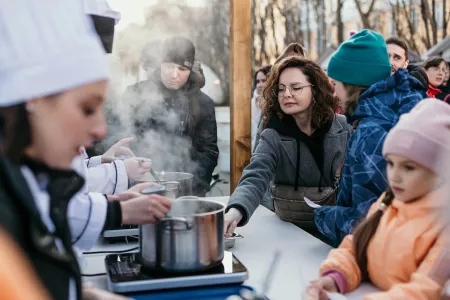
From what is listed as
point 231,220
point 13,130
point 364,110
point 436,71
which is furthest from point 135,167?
point 436,71

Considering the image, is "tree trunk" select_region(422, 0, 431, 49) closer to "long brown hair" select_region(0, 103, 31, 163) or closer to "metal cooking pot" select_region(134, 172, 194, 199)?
"metal cooking pot" select_region(134, 172, 194, 199)

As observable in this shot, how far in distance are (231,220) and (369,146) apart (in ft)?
1.88

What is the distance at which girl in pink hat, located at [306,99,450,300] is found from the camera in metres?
0.98

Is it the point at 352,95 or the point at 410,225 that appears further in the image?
the point at 352,95

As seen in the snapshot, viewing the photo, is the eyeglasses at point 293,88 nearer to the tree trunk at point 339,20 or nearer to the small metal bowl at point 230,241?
the small metal bowl at point 230,241

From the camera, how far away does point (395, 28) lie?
571 inches

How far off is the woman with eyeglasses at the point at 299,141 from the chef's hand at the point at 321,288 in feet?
2.79

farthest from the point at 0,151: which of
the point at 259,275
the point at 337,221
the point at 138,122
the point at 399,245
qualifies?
the point at 138,122

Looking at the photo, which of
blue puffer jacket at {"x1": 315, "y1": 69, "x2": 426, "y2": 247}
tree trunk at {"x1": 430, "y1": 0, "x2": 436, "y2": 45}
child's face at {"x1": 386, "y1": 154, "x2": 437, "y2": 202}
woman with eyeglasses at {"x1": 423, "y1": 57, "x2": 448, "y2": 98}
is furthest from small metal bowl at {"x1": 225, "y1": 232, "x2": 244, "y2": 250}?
tree trunk at {"x1": 430, "y1": 0, "x2": 436, "y2": 45}

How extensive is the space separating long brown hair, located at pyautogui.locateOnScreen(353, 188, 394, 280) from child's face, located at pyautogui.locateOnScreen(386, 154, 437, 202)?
0.10 meters

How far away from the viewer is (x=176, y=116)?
3039mm

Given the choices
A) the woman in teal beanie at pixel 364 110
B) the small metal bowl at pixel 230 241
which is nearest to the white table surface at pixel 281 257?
the small metal bowl at pixel 230 241

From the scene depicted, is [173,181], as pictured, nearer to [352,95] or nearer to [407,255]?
[352,95]

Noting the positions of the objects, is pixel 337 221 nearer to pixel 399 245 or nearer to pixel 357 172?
pixel 357 172
